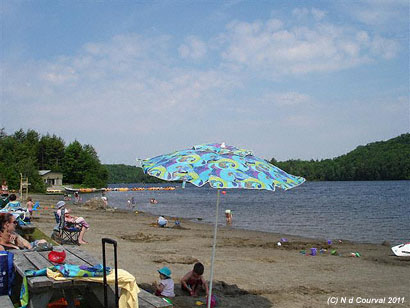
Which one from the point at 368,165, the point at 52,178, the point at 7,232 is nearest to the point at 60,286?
the point at 7,232

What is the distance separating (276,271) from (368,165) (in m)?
134

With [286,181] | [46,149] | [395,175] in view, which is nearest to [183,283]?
[286,181]

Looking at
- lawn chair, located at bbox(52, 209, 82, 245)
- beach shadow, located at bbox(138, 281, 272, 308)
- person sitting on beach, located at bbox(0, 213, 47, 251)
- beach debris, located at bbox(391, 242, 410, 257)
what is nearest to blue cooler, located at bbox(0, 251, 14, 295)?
person sitting on beach, located at bbox(0, 213, 47, 251)

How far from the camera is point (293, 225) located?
24625 mm

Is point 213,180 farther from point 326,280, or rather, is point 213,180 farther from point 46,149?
point 46,149

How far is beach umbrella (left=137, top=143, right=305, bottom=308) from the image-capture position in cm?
402

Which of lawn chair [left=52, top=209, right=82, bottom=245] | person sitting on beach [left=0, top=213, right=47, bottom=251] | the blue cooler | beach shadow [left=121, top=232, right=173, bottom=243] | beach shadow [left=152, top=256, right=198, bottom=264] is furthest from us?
beach shadow [left=121, top=232, right=173, bottom=243]

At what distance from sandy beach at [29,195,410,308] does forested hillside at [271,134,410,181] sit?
101 metres

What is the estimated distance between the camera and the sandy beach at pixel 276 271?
23.5 feet

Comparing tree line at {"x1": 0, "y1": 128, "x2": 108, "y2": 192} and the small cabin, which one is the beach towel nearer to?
the small cabin

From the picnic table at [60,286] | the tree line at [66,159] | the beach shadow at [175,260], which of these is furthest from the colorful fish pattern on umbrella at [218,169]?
the tree line at [66,159]

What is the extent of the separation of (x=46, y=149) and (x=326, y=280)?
281 feet

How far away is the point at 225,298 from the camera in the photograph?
6867 mm

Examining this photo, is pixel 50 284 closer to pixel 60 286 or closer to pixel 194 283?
pixel 60 286
